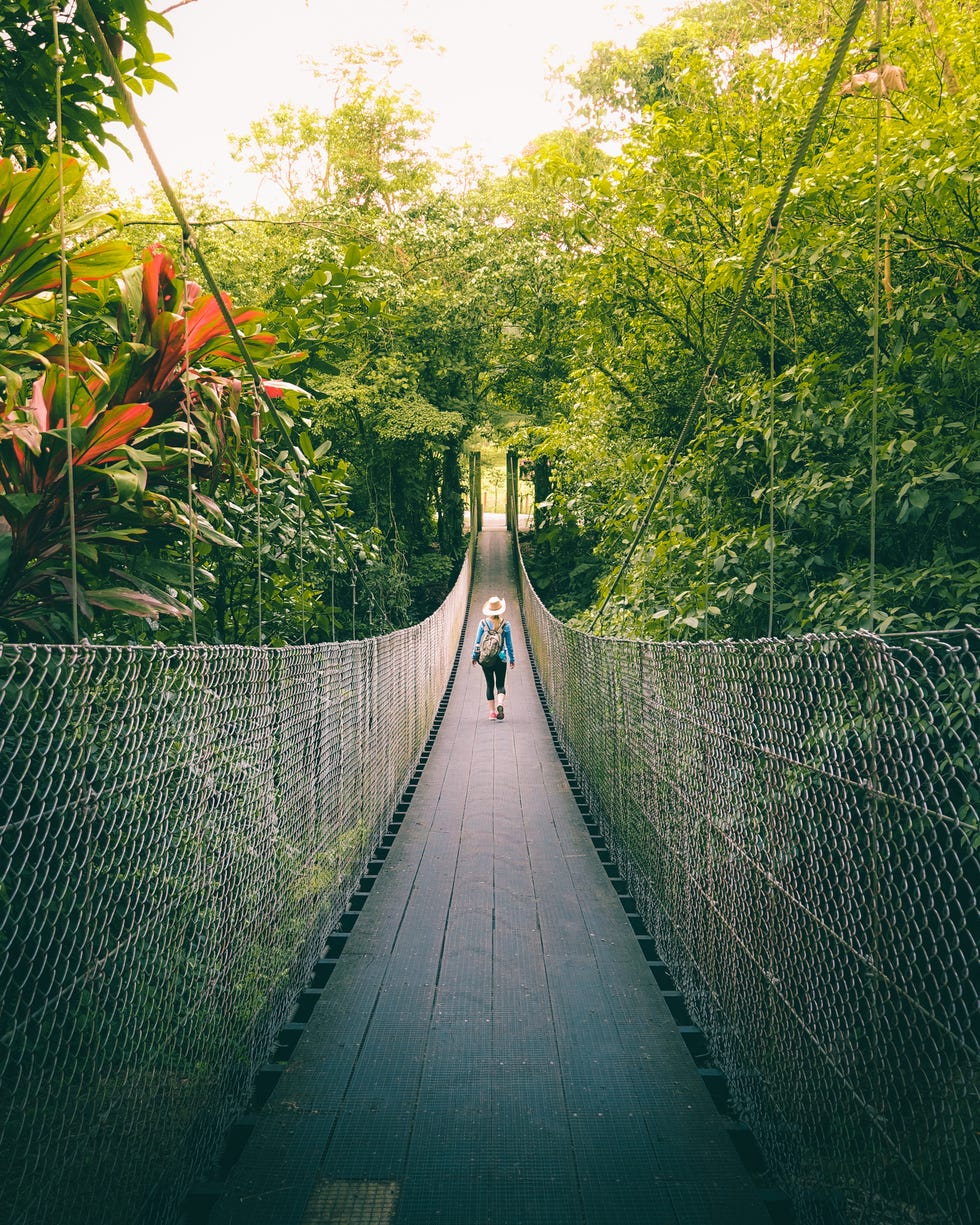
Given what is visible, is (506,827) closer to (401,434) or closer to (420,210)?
(401,434)

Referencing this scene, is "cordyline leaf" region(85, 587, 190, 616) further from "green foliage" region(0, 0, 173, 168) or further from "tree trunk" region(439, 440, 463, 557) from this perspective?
"tree trunk" region(439, 440, 463, 557)

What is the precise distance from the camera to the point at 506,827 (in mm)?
5449

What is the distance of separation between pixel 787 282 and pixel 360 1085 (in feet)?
13.6

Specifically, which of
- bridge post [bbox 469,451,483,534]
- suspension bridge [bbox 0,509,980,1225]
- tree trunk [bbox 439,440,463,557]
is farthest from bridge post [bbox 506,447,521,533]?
suspension bridge [bbox 0,509,980,1225]

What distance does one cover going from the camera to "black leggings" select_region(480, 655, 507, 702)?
9.27 m

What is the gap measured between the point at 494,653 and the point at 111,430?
22.7ft

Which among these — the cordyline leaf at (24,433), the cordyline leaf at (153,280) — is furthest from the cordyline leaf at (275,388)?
the cordyline leaf at (24,433)

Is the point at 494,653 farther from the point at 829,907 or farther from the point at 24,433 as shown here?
the point at 829,907

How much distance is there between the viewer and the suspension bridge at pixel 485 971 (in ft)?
4.77

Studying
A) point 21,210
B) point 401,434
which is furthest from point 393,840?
point 401,434

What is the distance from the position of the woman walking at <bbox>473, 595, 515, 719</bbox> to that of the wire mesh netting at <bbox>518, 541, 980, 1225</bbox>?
19.0 ft

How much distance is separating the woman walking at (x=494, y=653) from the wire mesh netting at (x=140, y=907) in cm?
601

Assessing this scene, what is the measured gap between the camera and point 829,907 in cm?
180

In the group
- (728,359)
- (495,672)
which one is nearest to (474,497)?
(495,672)
